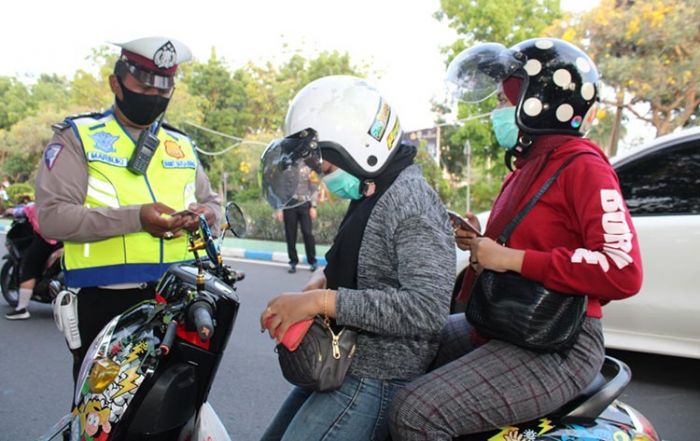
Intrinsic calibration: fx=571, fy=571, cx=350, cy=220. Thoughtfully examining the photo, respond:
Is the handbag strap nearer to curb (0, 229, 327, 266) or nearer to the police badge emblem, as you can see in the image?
the police badge emblem

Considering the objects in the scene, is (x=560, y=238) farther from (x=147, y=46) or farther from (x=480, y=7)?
(x=480, y=7)

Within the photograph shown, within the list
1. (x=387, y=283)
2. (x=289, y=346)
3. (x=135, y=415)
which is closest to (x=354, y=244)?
(x=387, y=283)

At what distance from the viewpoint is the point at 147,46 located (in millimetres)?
→ 2098

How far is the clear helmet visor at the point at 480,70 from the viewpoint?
5.93 feet

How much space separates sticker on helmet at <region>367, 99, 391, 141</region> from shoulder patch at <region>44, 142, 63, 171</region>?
Result: 1209 millimetres

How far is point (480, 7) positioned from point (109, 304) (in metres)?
15.1

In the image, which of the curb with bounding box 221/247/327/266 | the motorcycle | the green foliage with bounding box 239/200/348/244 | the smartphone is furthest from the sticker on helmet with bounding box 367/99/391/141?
the green foliage with bounding box 239/200/348/244

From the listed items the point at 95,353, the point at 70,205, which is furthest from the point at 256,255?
the point at 95,353

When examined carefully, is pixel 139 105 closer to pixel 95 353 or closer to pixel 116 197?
pixel 116 197

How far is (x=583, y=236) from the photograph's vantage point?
152cm

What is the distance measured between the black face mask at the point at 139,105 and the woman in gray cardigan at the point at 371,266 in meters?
0.85

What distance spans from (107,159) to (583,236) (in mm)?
1626

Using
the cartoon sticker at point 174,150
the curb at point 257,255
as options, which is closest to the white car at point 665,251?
the cartoon sticker at point 174,150

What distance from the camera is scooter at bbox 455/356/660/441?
1.47m
